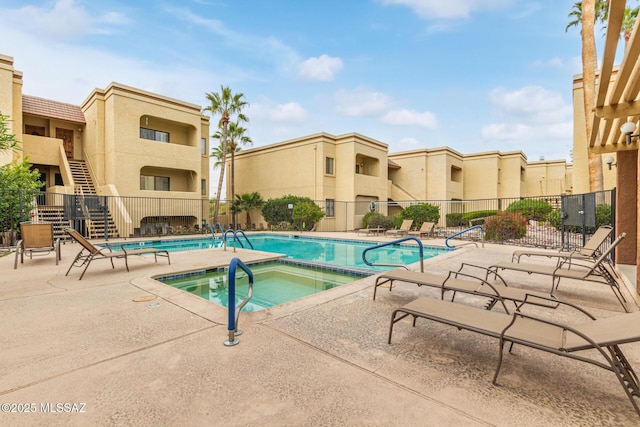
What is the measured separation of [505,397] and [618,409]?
2.27 feet

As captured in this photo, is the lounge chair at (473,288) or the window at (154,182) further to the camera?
the window at (154,182)

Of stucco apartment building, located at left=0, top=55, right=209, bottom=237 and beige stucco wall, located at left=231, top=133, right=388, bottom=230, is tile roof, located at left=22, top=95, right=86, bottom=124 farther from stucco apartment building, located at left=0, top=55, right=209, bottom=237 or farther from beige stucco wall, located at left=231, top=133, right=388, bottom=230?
beige stucco wall, located at left=231, top=133, right=388, bottom=230

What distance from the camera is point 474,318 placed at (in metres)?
2.72

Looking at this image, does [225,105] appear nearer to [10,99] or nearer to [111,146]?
[111,146]

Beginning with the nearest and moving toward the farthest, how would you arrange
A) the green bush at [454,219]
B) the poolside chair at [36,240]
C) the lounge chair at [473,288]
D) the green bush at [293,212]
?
the lounge chair at [473,288] < the poolside chair at [36,240] < the green bush at [293,212] < the green bush at [454,219]

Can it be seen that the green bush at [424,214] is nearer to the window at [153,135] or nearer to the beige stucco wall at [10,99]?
the window at [153,135]

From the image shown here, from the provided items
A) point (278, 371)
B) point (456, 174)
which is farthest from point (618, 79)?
point (456, 174)

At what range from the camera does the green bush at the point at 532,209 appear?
1757 cm

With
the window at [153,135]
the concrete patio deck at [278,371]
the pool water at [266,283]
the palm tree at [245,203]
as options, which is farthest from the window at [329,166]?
the concrete patio deck at [278,371]

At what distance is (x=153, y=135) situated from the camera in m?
20.1

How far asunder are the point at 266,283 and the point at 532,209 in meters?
18.8

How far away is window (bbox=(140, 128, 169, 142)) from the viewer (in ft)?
64.5

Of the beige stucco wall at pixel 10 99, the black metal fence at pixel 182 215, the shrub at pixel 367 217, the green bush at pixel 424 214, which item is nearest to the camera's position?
the black metal fence at pixel 182 215

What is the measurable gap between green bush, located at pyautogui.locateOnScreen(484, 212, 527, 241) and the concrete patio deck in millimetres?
9554
